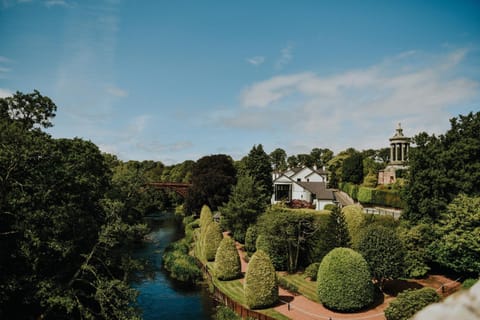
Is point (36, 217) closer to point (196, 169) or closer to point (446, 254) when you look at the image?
point (446, 254)

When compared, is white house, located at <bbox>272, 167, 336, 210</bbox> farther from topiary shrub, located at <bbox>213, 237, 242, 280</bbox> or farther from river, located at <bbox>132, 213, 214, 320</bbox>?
river, located at <bbox>132, 213, 214, 320</bbox>

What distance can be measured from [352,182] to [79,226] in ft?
175

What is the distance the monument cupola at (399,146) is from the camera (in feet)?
175

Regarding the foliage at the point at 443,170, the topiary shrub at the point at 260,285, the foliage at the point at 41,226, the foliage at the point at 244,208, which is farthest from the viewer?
the foliage at the point at 244,208

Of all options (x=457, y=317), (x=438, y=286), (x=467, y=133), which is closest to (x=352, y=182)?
(x=467, y=133)

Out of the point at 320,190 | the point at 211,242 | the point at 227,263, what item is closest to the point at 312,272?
the point at 227,263

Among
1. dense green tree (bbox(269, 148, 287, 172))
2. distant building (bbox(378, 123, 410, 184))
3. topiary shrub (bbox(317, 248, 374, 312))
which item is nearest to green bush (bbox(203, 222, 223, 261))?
topiary shrub (bbox(317, 248, 374, 312))

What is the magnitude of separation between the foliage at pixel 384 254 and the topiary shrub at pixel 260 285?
689 cm

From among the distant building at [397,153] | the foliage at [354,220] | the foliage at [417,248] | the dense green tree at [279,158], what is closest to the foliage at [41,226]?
the foliage at [354,220]

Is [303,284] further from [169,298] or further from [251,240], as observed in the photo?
[169,298]

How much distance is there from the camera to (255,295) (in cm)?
2203

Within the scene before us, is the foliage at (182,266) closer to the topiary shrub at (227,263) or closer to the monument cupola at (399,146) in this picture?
the topiary shrub at (227,263)

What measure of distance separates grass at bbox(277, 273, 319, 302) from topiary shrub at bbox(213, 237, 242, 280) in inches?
156

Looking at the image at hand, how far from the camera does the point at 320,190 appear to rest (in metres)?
52.4
